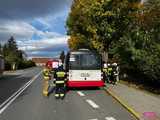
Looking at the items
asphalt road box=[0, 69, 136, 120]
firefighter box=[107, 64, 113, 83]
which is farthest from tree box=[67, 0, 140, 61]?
asphalt road box=[0, 69, 136, 120]

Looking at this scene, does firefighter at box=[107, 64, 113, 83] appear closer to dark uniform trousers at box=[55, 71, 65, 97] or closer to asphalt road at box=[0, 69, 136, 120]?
dark uniform trousers at box=[55, 71, 65, 97]

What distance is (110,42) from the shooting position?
43562 millimetres

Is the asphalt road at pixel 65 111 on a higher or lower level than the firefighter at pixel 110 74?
lower

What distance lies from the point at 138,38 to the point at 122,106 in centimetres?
1524

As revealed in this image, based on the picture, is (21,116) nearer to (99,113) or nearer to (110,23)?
(99,113)

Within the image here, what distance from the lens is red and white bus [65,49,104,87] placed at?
80.9ft

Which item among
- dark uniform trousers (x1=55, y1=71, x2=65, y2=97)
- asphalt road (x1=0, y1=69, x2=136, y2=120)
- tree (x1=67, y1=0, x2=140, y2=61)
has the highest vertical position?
tree (x1=67, y1=0, x2=140, y2=61)

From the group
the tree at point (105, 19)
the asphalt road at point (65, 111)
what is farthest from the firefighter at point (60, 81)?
the tree at point (105, 19)

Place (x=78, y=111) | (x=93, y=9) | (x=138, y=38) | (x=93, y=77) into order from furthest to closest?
(x=93, y=9)
(x=138, y=38)
(x=93, y=77)
(x=78, y=111)

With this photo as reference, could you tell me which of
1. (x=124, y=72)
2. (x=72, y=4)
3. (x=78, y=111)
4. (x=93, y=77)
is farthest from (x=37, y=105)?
(x=72, y=4)

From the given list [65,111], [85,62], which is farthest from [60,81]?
[85,62]

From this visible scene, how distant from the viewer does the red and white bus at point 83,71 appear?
2467cm

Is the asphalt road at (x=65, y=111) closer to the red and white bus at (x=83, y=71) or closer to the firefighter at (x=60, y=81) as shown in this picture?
the firefighter at (x=60, y=81)

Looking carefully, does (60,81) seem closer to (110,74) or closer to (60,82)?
(60,82)
